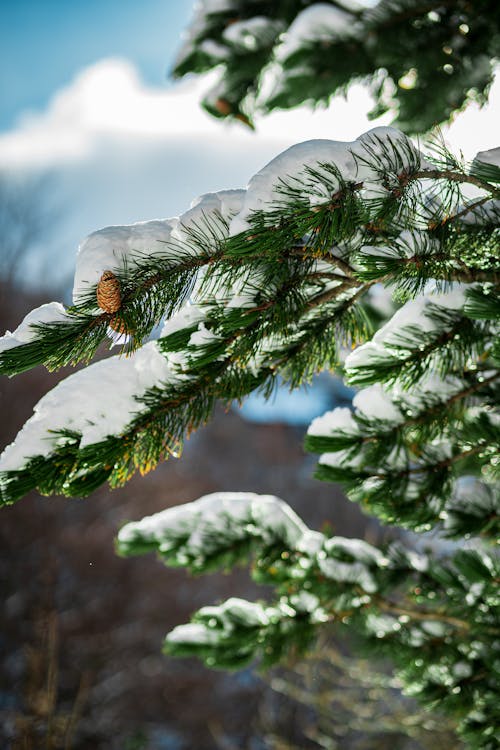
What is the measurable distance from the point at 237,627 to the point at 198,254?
146 centimetres

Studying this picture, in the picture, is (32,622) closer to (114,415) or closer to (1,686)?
(1,686)

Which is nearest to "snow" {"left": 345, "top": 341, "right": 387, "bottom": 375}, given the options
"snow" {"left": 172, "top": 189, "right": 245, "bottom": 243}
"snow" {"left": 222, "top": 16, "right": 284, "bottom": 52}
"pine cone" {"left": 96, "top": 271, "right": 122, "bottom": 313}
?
"snow" {"left": 172, "top": 189, "right": 245, "bottom": 243}

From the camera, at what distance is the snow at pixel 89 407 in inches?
51.6

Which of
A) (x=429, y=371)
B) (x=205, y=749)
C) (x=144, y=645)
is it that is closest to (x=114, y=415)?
(x=429, y=371)

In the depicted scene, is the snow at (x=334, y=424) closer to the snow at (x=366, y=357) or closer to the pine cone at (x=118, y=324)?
the snow at (x=366, y=357)

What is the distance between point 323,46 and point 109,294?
2.35 ft

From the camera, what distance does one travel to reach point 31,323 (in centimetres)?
120

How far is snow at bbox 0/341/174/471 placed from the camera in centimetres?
131

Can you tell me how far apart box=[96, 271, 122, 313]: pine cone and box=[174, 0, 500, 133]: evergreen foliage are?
0.58 m

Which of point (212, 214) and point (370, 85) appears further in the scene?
point (370, 85)

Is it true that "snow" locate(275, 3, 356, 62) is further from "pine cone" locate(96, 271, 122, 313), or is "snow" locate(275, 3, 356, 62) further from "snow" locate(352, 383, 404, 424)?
"snow" locate(352, 383, 404, 424)

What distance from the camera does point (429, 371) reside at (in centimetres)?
157

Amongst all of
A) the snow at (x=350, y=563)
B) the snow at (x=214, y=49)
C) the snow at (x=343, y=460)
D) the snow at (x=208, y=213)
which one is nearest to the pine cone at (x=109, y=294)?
the snow at (x=208, y=213)

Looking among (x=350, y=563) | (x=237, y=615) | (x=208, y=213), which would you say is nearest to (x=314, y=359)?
(x=208, y=213)
